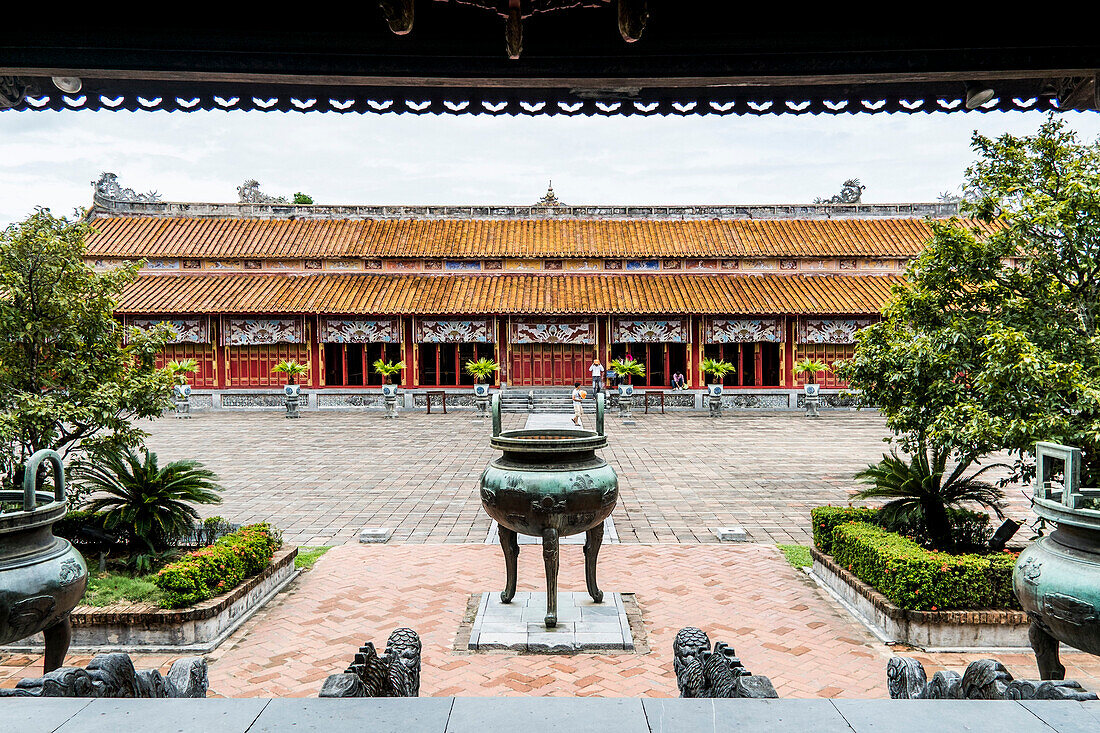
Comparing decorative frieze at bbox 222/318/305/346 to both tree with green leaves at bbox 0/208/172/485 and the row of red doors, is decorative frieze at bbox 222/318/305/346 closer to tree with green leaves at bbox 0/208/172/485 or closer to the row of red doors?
the row of red doors

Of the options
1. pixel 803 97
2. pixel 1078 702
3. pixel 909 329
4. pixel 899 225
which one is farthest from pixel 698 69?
pixel 899 225

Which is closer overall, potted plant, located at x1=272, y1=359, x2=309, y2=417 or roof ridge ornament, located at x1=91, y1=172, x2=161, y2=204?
potted plant, located at x1=272, y1=359, x2=309, y2=417

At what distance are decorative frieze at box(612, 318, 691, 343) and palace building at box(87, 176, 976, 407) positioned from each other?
0.17 feet

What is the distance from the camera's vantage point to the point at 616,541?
7.70 metres

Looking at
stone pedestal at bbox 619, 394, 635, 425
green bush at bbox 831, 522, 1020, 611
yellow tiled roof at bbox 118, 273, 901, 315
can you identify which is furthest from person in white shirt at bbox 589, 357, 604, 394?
green bush at bbox 831, 522, 1020, 611

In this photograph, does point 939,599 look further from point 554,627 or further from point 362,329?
point 362,329

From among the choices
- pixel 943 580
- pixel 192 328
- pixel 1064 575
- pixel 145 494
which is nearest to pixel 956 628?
pixel 943 580

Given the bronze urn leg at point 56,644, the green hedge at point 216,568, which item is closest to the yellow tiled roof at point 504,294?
the green hedge at point 216,568

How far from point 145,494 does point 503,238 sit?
22.2 meters

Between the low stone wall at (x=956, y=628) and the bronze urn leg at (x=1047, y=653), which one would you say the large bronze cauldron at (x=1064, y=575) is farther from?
the low stone wall at (x=956, y=628)

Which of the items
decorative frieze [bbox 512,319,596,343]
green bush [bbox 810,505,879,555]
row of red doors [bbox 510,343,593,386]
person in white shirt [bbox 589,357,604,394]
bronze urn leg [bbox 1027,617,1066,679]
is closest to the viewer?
bronze urn leg [bbox 1027,617,1066,679]

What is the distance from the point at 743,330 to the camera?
25.2m

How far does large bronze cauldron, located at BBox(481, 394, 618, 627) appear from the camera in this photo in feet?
16.5

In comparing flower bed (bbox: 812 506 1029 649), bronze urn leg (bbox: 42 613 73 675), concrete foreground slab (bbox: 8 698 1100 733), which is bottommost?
flower bed (bbox: 812 506 1029 649)
